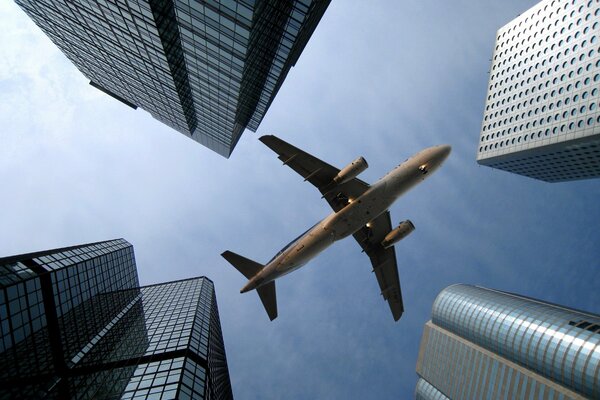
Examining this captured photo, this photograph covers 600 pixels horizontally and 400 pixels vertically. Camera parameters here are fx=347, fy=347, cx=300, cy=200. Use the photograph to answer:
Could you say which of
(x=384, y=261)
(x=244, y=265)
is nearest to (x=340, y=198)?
(x=384, y=261)

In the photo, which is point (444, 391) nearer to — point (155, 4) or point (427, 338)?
point (427, 338)

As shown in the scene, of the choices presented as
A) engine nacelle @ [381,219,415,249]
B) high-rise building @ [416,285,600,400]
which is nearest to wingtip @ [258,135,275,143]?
engine nacelle @ [381,219,415,249]

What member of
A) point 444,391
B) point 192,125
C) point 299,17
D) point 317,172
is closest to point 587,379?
point 444,391

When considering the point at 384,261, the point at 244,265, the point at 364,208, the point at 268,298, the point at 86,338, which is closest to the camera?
the point at 364,208

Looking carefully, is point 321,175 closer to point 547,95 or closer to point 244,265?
point 244,265

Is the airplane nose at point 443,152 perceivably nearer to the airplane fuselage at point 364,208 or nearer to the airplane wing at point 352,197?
the airplane fuselage at point 364,208
